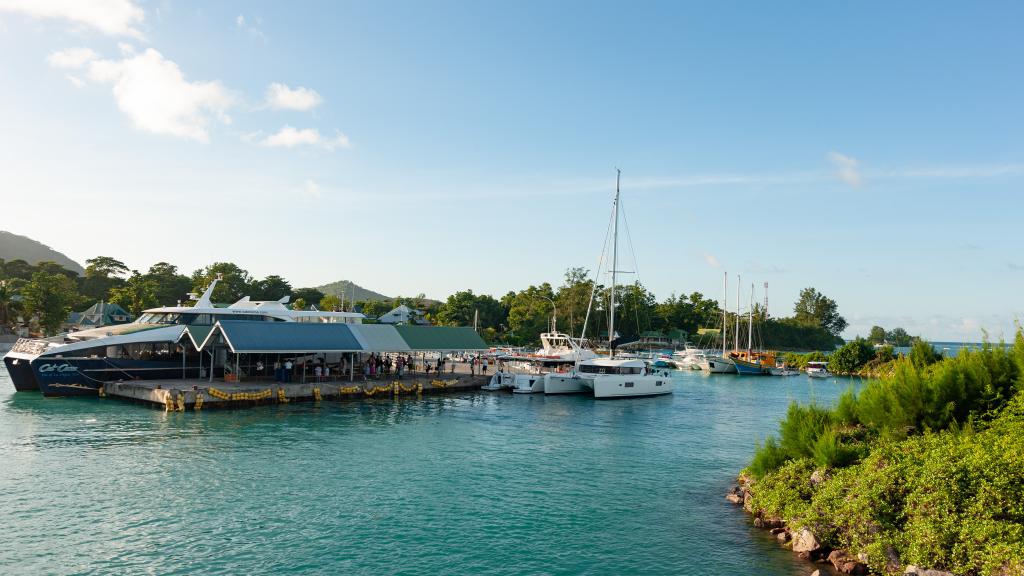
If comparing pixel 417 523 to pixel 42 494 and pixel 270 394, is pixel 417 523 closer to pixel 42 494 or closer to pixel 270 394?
pixel 42 494

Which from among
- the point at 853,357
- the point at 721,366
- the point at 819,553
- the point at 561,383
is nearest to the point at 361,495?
the point at 819,553

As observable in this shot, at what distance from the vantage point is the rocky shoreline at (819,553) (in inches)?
555

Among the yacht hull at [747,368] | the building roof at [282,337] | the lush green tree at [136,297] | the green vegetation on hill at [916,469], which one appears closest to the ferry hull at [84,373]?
the building roof at [282,337]

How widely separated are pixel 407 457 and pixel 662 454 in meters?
12.1

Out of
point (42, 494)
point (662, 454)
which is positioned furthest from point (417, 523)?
point (662, 454)

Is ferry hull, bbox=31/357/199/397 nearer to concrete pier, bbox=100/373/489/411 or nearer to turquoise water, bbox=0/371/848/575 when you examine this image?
concrete pier, bbox=100/373/489/411

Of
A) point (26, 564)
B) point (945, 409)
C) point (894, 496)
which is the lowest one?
point (26, 564)

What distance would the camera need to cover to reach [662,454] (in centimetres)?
3025

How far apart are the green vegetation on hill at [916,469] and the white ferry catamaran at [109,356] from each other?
38.6 metres

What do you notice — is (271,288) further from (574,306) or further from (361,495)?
(361,495)

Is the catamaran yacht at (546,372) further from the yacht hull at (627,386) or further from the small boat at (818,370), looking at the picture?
the small boat at (818,370)

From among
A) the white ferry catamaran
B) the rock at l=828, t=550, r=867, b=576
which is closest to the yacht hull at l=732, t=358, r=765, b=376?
the white ferry catamaran

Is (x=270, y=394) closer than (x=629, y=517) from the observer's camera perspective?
No

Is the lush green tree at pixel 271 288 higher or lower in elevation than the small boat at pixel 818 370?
higher
